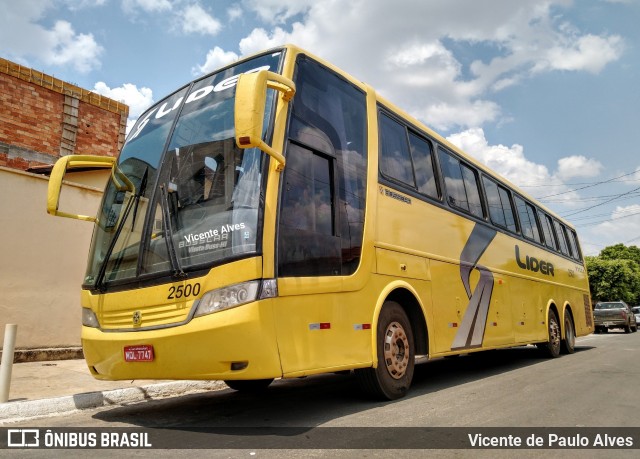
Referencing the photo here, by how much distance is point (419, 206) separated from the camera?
6.31 m

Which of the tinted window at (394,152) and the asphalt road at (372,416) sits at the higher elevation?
the tinted window at (394,152)

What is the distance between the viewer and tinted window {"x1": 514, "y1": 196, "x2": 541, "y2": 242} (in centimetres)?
1043

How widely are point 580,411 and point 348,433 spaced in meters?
2.65

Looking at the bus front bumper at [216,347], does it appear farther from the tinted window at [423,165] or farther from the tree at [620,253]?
→ the tree at [620,253]

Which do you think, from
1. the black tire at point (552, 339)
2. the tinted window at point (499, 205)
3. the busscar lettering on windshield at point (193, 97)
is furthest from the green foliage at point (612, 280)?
the busscar lettering on windshield at point (193, 97)

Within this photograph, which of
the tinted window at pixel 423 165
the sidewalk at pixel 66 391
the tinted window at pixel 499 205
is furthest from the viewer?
the tinted window at pixel 499 205

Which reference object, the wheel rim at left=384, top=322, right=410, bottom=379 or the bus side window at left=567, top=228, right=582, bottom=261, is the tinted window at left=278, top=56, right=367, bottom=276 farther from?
the bus side window at left=567, top=228, right=582, bottom=261

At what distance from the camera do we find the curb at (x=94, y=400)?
5039mm

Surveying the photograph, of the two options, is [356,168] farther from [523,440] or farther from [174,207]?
[523,440]

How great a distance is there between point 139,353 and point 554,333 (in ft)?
32.6

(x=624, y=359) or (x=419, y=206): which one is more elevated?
(x=419, y=206)

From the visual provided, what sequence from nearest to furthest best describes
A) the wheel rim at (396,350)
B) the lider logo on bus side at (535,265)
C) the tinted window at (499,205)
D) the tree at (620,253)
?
the wheel rim at (396,350)
the tinted window at (499,205)
the lider logo on bus side at (535,265)
the tree at (620,253)

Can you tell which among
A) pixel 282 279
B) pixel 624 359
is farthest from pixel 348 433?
pixel 624 359

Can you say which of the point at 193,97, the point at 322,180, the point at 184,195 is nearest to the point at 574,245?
the point at 322,180
